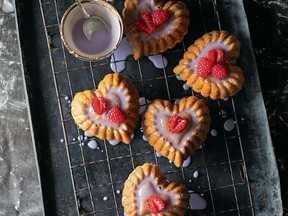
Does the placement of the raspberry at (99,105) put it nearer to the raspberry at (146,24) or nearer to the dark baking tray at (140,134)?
the dark baking tray at (140,134)

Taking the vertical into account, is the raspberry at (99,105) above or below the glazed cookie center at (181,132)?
above

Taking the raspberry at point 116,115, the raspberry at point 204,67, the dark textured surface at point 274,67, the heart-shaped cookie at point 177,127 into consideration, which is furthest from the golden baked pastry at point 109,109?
the dark textured surface at point 274,67

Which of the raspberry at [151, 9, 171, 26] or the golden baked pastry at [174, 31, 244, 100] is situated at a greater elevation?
the raspberry at [151, 9, 171, 26]

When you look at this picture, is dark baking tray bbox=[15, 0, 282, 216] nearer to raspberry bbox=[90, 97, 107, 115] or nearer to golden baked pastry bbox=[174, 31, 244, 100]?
golden baked pastry bbox=[174, 31, 244, 100]

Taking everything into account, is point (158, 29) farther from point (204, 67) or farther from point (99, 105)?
point (99, 105)

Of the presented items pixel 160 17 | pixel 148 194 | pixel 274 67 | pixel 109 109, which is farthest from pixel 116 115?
pixel 274 67

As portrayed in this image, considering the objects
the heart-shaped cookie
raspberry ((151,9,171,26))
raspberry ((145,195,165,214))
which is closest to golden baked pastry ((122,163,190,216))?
raspberry ((145,195,165,214))
